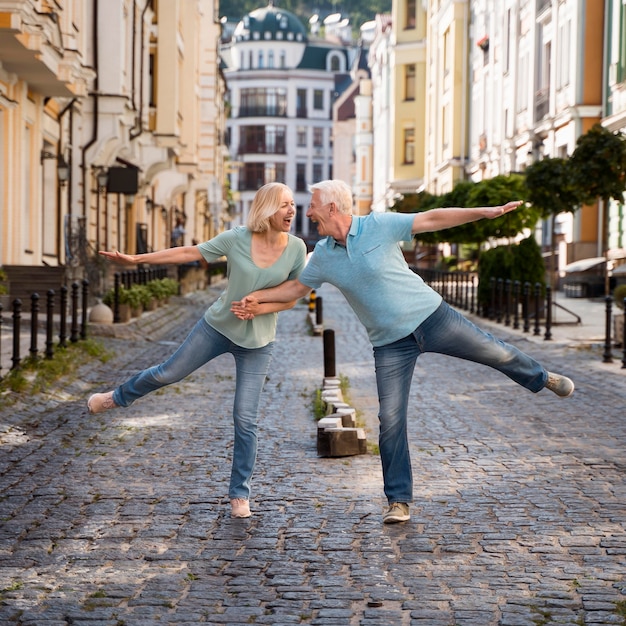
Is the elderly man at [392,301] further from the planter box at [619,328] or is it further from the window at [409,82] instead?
the window at [409,82]

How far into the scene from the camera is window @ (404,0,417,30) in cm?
6925

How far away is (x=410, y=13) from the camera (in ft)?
228

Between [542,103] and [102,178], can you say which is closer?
[102,178]

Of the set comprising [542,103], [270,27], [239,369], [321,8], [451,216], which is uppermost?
[321,8]

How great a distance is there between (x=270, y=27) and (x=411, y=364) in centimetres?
11841

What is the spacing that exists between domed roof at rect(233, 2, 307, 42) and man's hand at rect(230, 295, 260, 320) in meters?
117

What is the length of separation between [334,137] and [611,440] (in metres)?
100

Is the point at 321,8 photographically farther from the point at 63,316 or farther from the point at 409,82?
the point at 63,316


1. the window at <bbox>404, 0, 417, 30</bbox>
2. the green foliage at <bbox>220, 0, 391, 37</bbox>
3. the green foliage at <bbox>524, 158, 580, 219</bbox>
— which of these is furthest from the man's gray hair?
the green foliage at <bbox>220, 0, 391, 37</bbox>

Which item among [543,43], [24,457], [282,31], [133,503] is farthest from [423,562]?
[282,31]

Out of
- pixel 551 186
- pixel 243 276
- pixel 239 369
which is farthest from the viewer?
pixel 551 186

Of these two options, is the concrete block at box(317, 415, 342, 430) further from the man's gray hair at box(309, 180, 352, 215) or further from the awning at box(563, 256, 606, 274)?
the awning at box(563, 256, 606, 274)

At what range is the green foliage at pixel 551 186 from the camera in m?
21.9

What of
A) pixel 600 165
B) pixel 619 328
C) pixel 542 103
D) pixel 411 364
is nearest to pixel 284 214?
pixel 411 364
